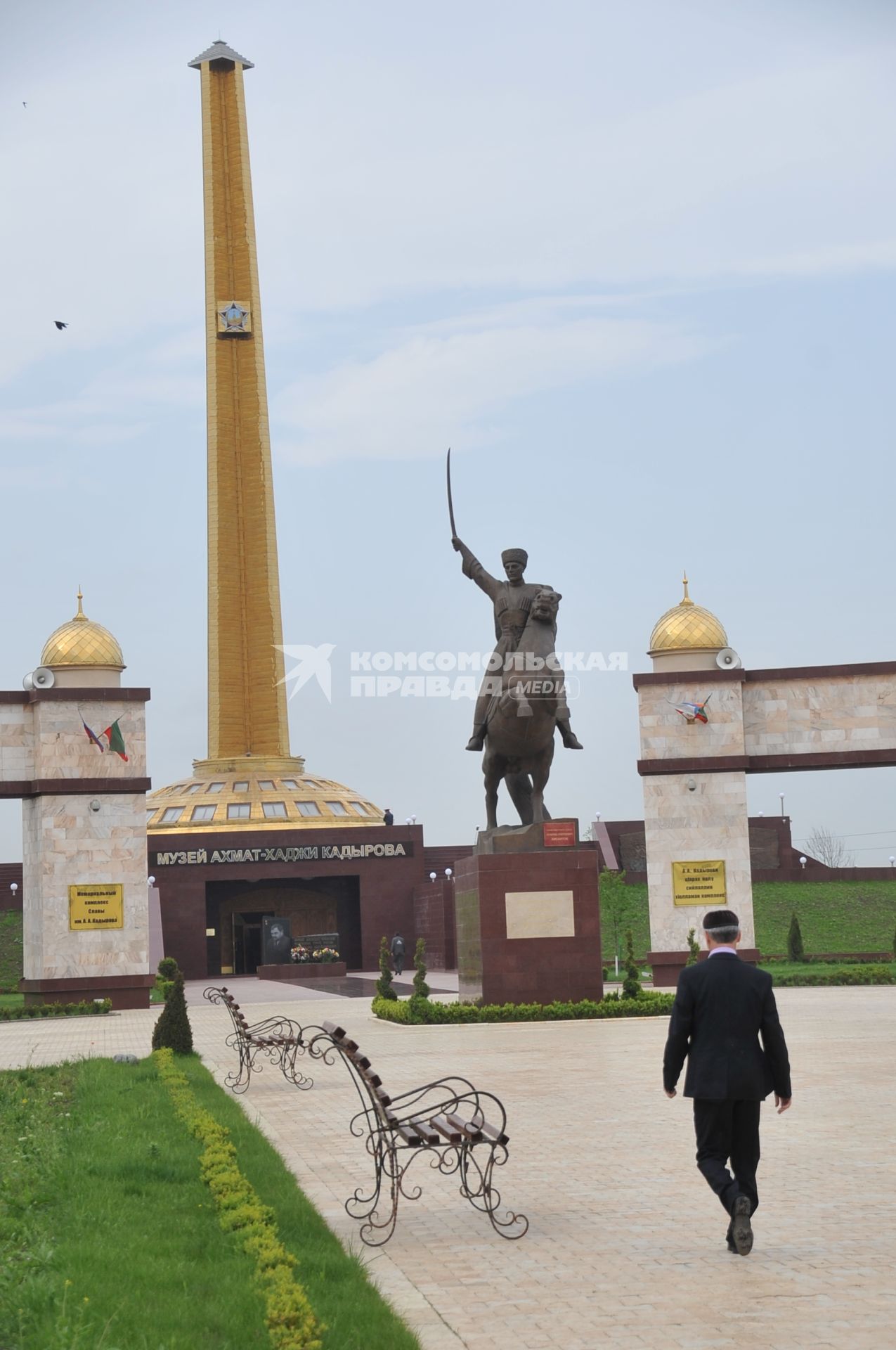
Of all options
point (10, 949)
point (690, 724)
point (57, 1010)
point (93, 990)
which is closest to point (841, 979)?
point (690, 724)

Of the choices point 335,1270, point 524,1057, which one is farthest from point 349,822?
point 335,1270

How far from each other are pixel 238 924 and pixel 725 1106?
41688mm

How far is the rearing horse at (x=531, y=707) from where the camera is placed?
19.8m

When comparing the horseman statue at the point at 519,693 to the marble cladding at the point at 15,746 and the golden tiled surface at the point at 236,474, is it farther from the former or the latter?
the golden tiled surface at the point at 236,474

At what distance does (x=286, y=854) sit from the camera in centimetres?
4512

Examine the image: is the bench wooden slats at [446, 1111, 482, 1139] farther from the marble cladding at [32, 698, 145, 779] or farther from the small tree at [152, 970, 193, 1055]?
the marble cladding at [32, 698, 145, 779]

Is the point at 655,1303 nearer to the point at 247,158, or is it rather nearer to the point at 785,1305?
the point at 785,1305

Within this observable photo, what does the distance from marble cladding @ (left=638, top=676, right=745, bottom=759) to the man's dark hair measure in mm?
22438

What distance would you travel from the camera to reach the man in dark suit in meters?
6.91

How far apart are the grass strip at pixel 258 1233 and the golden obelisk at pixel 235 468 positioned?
131 feet

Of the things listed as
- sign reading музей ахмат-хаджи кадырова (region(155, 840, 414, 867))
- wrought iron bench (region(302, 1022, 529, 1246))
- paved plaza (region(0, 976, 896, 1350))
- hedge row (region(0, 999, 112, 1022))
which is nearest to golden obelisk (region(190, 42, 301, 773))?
sign reading музей ахмат-хаджи кадырова (region(155, 840, 414, 867))

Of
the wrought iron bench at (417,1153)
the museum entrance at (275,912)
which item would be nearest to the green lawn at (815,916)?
the museum entrance at (275,912)

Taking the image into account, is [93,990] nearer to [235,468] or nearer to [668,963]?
[668,963]

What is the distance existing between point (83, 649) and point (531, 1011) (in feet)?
42.9
